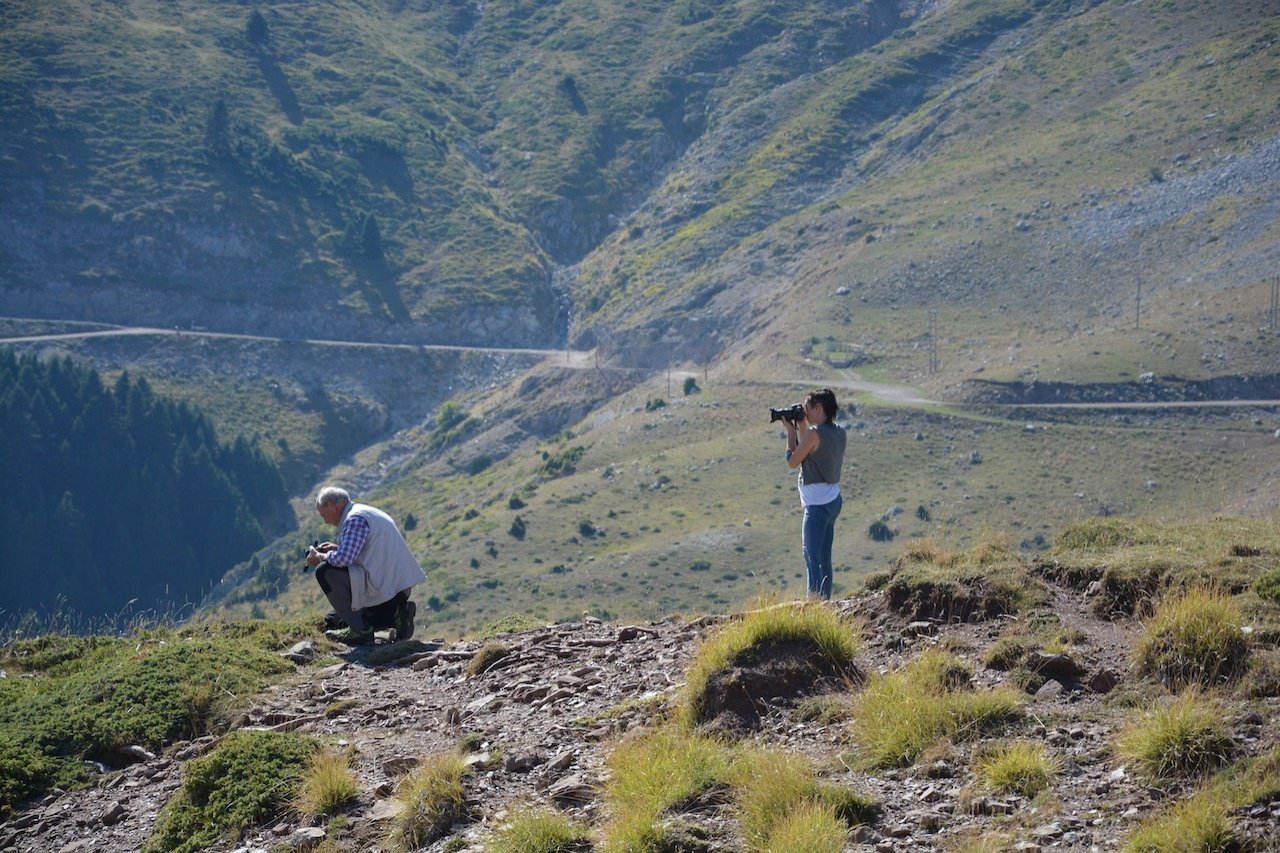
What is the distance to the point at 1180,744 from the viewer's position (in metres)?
6.30

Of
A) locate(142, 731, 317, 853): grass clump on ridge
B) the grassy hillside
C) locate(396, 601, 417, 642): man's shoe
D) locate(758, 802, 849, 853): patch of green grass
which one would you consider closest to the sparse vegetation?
locate(396, 601, 417, 642): man's shoe

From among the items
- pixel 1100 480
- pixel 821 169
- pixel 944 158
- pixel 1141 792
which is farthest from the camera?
pixel 821 169

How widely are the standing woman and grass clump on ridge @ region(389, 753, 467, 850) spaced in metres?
4.32

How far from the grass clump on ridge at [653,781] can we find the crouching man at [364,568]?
376cm

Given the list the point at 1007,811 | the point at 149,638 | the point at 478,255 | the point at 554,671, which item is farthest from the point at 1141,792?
the point at 478,255

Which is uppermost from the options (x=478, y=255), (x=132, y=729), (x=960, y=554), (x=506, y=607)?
(x=478, y=255)

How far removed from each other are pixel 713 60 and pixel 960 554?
5804 inches

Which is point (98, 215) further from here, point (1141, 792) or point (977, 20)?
point (1141, 792)

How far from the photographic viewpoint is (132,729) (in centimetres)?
947

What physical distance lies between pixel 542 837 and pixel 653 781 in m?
0.67

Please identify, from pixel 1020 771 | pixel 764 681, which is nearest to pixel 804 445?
pixel 764 681

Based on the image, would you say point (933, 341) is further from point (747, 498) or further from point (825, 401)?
point (825, 401)

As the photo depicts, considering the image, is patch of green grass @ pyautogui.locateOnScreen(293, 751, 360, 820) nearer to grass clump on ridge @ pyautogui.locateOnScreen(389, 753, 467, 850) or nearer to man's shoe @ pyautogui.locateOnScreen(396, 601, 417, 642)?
grass clump on ridge @ pyautogui.locateOnScreen(389, 753, 467, 850)

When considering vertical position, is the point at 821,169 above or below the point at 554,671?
above
